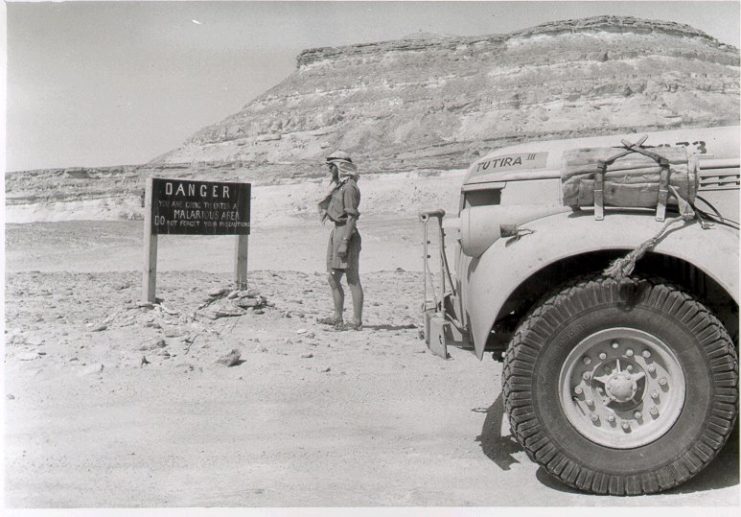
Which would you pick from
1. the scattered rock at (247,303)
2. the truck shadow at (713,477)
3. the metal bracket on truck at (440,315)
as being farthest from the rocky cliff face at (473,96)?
the truck shadow at (713,477)

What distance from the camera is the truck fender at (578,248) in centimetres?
336

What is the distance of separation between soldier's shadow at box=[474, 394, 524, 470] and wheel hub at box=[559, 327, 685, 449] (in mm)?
703

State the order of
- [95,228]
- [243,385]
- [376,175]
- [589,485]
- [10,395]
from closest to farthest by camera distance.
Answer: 1. [589,485]
2. [10,395]
3. [243,385]
4. [95,228]
5. [376,175]

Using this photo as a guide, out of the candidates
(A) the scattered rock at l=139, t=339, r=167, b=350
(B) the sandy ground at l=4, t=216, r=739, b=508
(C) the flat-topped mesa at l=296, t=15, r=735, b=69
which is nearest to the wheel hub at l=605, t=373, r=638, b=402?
(B) the sandy ground at l=4, t=216, r=739, b=508

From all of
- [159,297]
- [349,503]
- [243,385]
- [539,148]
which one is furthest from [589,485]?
[159,297]

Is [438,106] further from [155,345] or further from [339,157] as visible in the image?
[155,345]

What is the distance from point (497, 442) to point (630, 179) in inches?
67.8

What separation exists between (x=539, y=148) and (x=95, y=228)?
23.3 metres

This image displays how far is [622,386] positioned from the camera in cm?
345

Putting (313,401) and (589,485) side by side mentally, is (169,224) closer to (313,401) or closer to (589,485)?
(313,401)

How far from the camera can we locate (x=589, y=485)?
346 cm

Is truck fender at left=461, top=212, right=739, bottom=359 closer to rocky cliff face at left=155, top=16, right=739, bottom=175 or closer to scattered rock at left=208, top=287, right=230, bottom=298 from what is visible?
scattered rock at left=208, top=287, right=230, bottom=298

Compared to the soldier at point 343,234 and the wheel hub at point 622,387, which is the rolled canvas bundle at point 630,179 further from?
the soldier at point 343,234

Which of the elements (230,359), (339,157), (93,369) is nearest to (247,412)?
(230,359)
